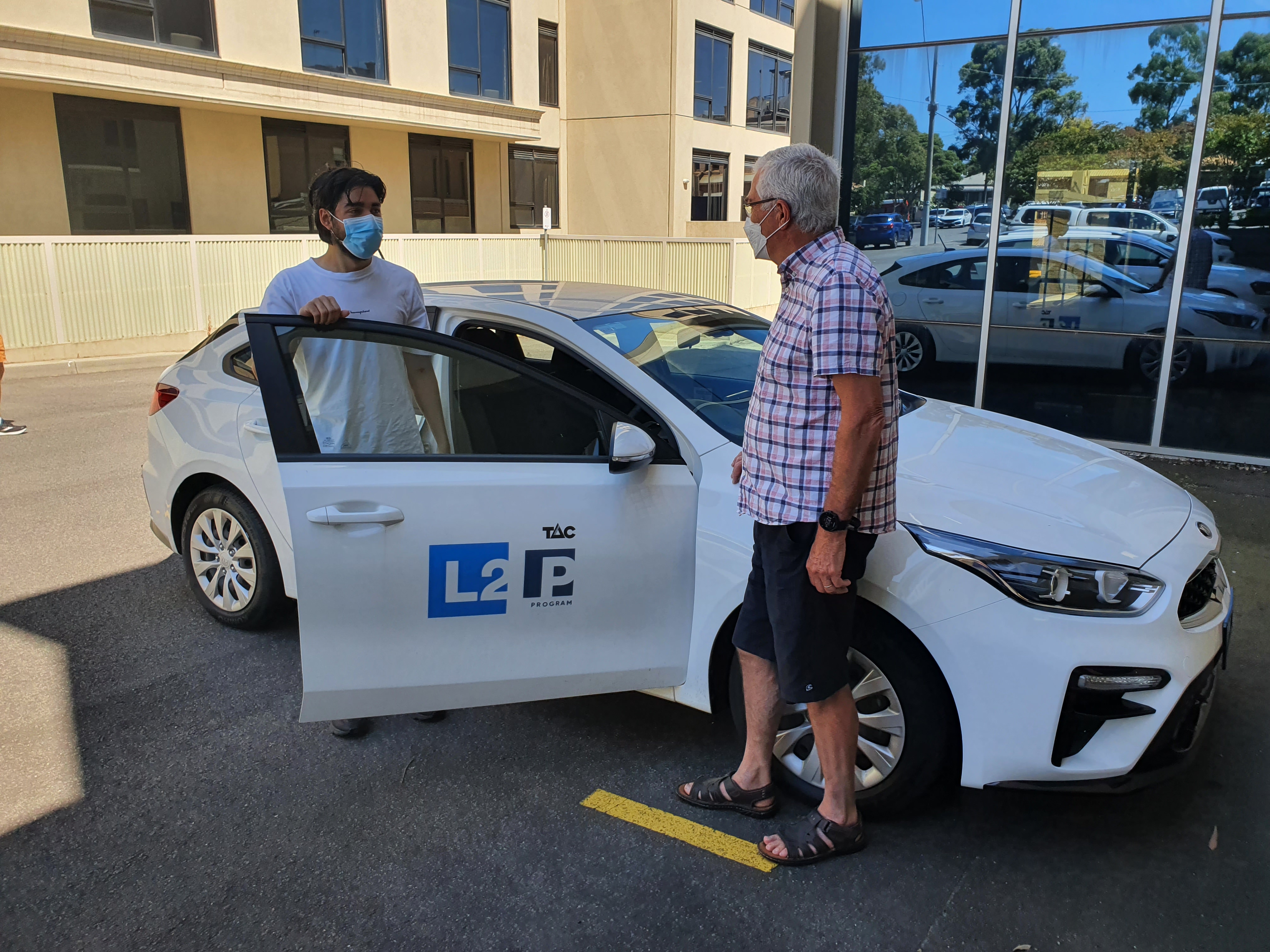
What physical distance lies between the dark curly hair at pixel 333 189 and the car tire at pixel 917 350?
5836 mm

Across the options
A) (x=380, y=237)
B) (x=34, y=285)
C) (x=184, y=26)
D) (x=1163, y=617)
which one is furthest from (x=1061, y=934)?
(x=184, y=26)

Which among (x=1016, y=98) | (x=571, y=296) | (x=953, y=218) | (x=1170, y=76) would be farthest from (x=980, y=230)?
(x=571, y=296)

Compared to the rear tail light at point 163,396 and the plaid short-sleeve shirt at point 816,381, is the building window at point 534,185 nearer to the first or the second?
the rear tail light at point 163,396

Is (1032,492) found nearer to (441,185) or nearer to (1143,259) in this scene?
(1143,259)

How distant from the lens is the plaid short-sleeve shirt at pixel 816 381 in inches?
90.4

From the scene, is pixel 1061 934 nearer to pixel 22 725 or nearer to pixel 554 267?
pixel 22 725

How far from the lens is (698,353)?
3.68 m

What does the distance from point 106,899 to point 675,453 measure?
6.73 ft

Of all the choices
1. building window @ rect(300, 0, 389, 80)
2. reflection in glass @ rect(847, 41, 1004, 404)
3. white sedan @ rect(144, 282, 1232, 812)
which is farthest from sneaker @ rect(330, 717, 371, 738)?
building window @ rect(300, 0, 389, 80)

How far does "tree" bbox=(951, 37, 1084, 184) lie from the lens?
24.7 feet

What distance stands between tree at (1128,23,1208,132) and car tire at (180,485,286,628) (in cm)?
702

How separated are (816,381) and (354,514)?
4.71 ft

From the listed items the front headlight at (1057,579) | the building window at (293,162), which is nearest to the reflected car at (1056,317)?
the front headlight at (1057,579)

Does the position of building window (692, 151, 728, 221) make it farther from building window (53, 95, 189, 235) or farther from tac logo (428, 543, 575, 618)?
tac logo (428, 543, 575, 618)
